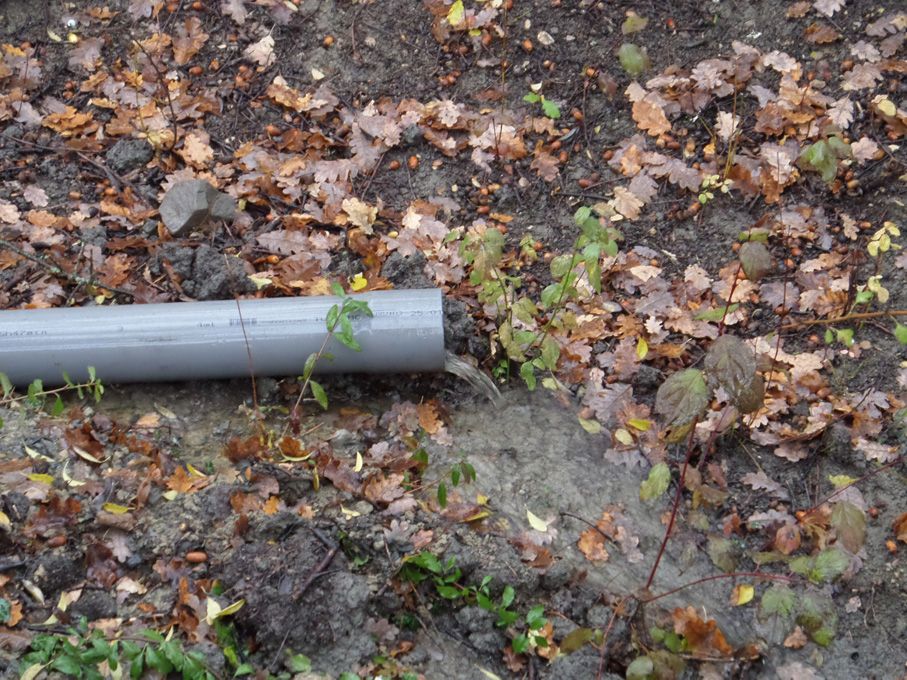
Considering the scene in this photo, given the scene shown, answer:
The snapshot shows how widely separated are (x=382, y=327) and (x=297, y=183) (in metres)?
1.50

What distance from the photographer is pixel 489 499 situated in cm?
380

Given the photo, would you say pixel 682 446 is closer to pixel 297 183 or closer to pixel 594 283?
pixel 594 283

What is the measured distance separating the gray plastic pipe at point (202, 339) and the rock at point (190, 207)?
32.8 inches

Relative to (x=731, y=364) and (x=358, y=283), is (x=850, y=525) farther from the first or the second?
(x=358, y=283)

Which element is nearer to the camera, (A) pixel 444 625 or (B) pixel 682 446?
(A) pixel 444 625

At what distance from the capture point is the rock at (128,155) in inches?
202

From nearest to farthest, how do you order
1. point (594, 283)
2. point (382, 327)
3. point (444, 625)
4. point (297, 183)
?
point (444, 625)
point (594, 283)
point (382, 327)
point (297, 183)

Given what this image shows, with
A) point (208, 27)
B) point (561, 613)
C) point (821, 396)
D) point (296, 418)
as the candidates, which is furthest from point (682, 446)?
point (208, 27)

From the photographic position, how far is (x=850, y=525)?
3.15 m

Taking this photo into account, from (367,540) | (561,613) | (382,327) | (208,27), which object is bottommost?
(561,613)

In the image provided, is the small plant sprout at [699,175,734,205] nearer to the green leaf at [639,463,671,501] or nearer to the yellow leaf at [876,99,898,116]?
the yellow leaf at [876,99,898,116]

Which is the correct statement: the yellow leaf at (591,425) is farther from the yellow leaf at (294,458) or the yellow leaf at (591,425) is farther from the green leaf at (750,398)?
the yellow leaf at (294,458)

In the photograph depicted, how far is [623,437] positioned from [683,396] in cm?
101

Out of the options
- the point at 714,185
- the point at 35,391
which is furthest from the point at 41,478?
the point at 714,185
